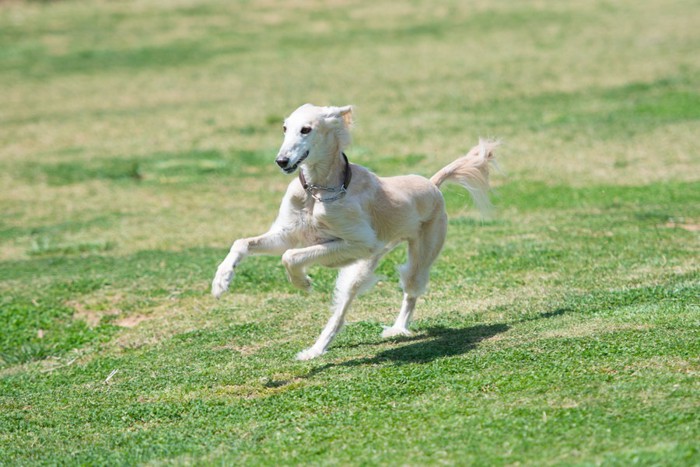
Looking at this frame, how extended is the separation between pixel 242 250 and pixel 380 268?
12.3 feet

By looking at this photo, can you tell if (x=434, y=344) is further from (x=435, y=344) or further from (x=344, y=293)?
(x=344, y=293)

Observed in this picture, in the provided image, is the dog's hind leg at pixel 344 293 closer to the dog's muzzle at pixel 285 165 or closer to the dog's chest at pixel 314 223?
the dog's chest at pixel 314 223

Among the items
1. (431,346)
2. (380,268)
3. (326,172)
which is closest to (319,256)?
(326,172)

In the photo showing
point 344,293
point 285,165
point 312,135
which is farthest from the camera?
point 344,293

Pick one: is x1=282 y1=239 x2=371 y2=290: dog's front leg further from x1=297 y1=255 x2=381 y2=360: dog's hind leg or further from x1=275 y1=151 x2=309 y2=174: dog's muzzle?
x1=275 y1=151 x2=309 y2=174: dog's muzzle

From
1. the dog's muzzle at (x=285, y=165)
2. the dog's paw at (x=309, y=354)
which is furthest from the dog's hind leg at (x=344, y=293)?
the dog's muzzle at (x=285, y=165)

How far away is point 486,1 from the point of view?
33.1m

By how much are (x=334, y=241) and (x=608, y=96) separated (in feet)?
48.9

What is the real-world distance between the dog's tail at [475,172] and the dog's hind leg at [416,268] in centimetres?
72

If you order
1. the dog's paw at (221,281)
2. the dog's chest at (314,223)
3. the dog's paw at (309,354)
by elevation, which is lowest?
the dog's paw at (309,354)

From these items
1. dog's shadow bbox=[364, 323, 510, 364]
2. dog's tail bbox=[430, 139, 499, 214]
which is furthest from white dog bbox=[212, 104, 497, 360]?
dog's tail bbox=[430, 139, 499, 214]

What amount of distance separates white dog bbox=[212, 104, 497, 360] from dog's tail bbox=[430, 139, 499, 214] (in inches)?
33.8

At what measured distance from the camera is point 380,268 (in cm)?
1152

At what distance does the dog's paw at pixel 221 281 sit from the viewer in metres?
7.64
